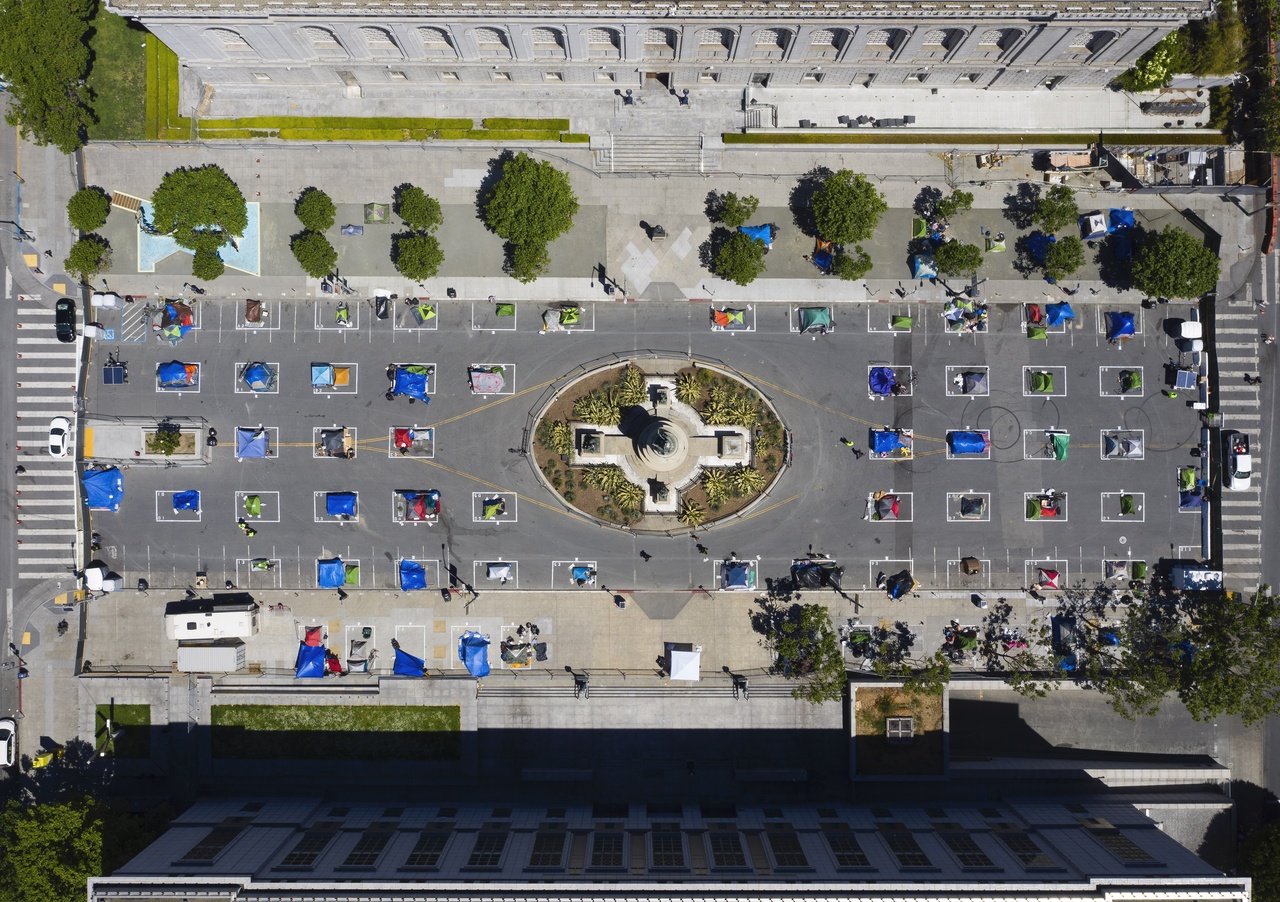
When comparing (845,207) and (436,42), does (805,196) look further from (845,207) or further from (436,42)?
(436,42)

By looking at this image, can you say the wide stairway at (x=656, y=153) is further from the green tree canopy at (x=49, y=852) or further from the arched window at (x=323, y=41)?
the green tree canopy at (x=49, y=852)

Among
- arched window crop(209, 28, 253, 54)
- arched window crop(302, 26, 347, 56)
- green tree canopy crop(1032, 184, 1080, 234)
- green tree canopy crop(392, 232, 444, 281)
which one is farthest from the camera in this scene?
green tree canopy crop(1032, 184, 1080, 234)

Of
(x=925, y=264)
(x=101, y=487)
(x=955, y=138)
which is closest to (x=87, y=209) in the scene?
(x=101, y=487)

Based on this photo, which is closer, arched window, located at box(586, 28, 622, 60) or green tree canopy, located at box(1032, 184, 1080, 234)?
arched window, located at box(586, 28, 622, 60)

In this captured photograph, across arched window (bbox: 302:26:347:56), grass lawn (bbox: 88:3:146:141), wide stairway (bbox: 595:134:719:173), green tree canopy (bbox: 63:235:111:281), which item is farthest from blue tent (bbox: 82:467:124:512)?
wide stairway (bbox: 595:134:719:173)

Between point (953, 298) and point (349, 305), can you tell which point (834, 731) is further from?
point (349, 305)

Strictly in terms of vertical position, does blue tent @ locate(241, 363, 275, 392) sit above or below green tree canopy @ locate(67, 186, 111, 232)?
below

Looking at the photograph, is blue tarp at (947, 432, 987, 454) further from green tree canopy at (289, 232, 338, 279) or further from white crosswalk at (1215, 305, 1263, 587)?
green tree canopy at (289, 232, 338, 279)

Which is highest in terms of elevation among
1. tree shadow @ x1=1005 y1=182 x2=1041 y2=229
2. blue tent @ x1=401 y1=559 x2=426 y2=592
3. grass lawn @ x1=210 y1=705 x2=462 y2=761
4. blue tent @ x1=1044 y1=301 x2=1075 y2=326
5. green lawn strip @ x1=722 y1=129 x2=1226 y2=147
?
green lawn strip @ x1=722 y1=129 x2=1226 y2=147
